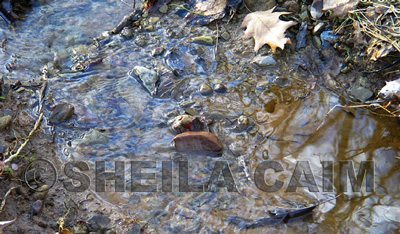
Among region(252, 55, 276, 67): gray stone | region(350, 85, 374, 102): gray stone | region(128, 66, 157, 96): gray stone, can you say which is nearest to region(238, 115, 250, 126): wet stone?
region(252, 55, 276, 67): gray stone

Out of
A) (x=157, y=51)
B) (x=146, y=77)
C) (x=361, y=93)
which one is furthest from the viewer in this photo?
(x=157, y=51)

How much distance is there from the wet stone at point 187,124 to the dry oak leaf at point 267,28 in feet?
2.96

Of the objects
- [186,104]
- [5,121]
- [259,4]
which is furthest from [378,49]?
[5,121]

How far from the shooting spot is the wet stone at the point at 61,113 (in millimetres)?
2283

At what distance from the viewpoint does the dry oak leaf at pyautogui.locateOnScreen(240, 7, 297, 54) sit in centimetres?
262

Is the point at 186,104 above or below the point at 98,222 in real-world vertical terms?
above

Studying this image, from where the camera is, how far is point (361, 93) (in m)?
2.38

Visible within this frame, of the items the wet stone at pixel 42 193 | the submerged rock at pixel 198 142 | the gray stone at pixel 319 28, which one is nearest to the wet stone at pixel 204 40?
the gray stone at pixel 319 28

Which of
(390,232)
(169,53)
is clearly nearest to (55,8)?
(169,53)

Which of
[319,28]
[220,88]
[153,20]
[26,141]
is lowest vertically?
[220,88]

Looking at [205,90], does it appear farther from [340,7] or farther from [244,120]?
[340,7]

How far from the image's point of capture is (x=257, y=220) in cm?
180

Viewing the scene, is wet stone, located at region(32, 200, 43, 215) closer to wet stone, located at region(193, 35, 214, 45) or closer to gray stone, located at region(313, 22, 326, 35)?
wet stone, located at region(193, 35, 214, 45)

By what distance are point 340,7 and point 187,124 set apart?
5.09 feet
